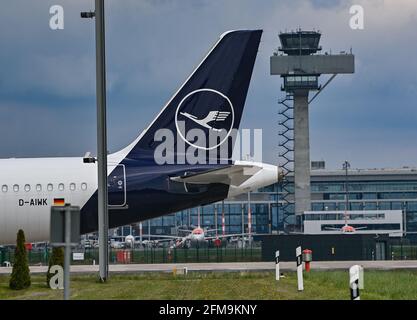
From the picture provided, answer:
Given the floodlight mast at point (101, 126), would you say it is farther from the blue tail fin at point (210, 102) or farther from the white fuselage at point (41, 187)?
the blue tail fin at point (210, 102)

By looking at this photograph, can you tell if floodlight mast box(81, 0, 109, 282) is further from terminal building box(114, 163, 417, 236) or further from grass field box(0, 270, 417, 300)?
terminal building box(114, 163, 417, 236)

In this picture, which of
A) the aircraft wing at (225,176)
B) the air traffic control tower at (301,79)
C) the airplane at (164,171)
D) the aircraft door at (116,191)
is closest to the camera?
the aircraft wing at (225,176)

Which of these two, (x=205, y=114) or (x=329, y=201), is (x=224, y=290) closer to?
(x=205, y=114)

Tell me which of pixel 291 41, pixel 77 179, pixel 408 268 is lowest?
pixel 408 268

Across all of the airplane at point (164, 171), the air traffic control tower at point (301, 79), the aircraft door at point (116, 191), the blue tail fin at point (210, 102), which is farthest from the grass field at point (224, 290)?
the air traffic control tower at point (301, 79)

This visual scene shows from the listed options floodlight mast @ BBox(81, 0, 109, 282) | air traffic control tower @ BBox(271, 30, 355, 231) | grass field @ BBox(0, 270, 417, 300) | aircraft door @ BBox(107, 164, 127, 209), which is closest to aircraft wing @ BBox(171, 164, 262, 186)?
aircraft door @ BBox(107, 164, 127, 209)

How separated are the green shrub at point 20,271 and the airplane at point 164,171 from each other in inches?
227

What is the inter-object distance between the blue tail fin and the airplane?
4 cm

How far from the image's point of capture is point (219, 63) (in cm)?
3691

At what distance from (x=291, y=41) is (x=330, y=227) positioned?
33.0 m

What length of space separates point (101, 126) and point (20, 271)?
4804 mm

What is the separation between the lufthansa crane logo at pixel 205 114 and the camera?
120 ft
